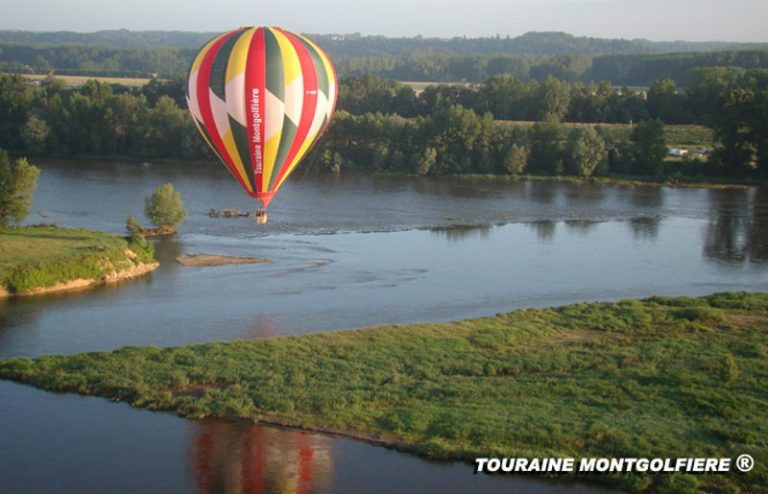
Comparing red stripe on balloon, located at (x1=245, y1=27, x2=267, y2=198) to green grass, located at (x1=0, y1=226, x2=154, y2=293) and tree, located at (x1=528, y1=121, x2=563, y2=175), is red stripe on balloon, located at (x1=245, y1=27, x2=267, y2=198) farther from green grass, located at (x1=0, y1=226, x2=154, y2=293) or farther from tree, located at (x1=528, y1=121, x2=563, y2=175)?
tree, located at (x1=528, y1=121, x2=563, y2=175)

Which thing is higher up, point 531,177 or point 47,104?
point 47,104

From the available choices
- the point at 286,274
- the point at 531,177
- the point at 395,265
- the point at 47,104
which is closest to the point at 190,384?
the point at 286,274

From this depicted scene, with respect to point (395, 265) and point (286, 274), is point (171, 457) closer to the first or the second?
point (286, 274)

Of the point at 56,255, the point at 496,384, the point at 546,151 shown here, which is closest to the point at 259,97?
the point at 496,384

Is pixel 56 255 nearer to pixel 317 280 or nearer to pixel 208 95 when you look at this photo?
pixel 317 280

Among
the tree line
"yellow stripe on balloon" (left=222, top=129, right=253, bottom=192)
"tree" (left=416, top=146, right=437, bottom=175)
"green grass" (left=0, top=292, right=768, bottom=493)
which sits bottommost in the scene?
"green grass" (left=0, top=292, right=768, bottom=493)

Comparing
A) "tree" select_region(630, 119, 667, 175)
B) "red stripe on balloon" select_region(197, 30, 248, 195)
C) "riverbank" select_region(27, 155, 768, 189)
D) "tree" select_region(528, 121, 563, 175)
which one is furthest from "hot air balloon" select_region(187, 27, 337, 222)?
"tree" select_region(630, 119, 667, 175)

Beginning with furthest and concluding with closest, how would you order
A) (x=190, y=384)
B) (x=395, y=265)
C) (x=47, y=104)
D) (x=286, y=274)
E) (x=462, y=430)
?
(x=47, y=104)
(x=395, y=265)
(x=286, y=274)
(x=190, y=384)
(x=462, y=430)
